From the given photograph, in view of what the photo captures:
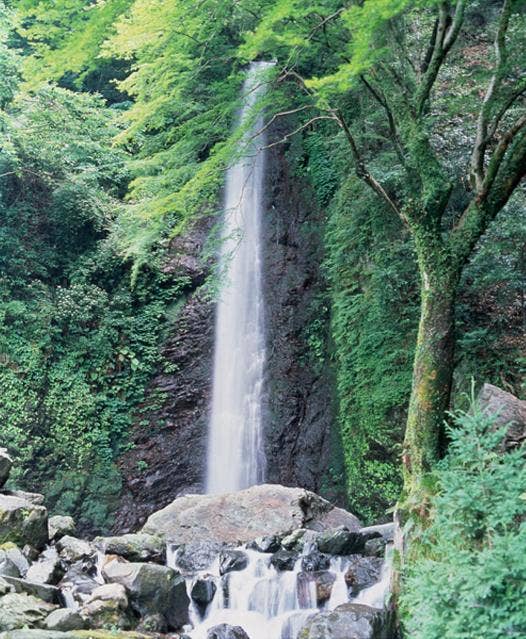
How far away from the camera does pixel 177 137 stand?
9.57 metres

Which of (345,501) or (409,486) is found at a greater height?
(409,486)

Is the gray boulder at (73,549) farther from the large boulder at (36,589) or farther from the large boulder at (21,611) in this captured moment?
the large boulder at (21,611)

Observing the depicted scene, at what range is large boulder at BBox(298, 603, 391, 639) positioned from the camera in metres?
5.26

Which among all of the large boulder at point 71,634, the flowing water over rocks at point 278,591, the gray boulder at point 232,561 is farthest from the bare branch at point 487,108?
the large boulder at point 71,634

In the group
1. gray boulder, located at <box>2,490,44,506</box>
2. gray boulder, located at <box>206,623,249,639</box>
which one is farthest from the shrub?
gray boulder, located at <box>2,490,44,506</box>

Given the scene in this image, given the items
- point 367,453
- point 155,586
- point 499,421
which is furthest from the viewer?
point 367,453

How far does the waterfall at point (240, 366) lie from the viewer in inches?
507

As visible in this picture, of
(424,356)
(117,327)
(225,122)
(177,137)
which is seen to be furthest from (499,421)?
(117,327)

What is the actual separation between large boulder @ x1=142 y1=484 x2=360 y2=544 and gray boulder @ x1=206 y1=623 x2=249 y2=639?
2.36 meters

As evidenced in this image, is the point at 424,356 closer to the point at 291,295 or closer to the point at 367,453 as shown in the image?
the point at 367,453

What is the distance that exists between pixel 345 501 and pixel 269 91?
24.2ft

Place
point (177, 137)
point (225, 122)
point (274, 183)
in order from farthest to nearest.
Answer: point (274, 183)
point (177, 137)
point (225, 122)

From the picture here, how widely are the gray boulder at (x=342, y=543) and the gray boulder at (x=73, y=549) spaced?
312 centimetres

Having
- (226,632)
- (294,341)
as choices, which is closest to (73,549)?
(226,632)
